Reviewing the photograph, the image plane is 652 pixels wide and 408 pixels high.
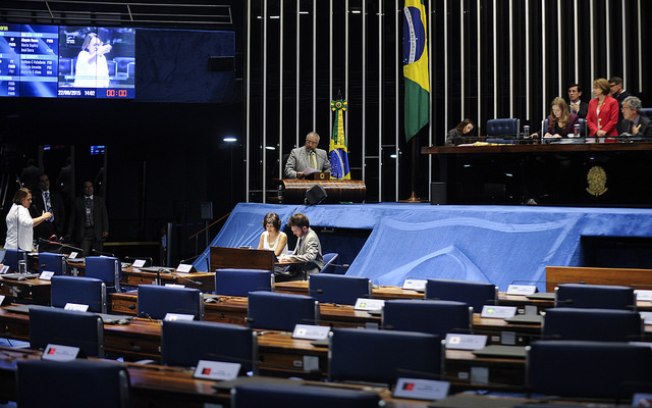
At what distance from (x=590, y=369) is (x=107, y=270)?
18.2 feet

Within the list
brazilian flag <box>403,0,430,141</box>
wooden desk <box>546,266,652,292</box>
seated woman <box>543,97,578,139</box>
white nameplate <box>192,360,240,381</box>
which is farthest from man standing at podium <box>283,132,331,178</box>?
white nameplate <box>192,360,240,381</box>

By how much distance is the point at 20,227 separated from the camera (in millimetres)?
9805

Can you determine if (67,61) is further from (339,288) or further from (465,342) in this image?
(465,342)

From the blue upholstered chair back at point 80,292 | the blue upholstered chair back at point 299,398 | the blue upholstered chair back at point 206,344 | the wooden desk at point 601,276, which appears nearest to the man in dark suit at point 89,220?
the blue upholstered chair back at point 80,292

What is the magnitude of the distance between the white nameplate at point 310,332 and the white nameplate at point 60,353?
1.11 meters

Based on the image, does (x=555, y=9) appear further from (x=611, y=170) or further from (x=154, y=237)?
(x=154, y=237)

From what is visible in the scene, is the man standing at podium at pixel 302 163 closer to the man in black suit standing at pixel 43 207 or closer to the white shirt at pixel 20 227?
the white shirt at pixel 20 227

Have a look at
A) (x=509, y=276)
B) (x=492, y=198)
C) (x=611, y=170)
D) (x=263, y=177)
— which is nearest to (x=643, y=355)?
(x=509, y=276)

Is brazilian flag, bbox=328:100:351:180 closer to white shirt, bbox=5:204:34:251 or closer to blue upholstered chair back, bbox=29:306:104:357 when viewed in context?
white shirt, bbox=5:204:34:251

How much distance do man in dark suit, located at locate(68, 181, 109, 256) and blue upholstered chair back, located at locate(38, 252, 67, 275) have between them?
3952 mm

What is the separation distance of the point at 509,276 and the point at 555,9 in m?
7.35

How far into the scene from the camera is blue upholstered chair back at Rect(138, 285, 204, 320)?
5137 millimetres

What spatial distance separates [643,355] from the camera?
10.2ft

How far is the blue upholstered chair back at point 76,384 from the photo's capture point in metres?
2.97
